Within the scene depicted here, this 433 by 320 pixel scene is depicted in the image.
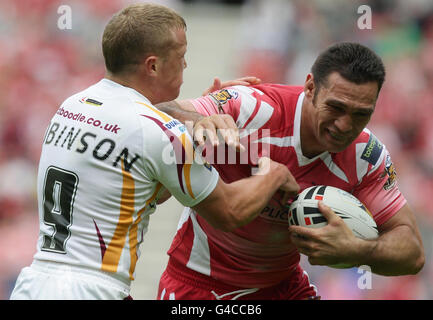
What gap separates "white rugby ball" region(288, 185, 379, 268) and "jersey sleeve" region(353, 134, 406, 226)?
0.19 meters

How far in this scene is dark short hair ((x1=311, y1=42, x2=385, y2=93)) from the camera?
405 centimetres

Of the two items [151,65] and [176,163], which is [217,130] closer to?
[176,163]

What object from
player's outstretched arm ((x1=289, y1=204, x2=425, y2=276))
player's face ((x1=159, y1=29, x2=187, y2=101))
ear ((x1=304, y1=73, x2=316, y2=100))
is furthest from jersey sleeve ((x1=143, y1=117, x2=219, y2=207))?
ear ((x1=304, y1=73, x2=316, y2=100))

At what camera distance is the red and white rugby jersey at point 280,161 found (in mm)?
4258

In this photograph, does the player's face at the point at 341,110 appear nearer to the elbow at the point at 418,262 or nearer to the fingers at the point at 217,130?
the fingers at the point at 217,130

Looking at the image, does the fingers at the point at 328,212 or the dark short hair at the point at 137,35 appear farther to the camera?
the fingers at the point at 328,212

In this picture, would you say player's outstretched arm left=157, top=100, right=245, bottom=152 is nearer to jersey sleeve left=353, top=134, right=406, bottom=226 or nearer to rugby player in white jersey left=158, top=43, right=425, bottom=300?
rugby player in white jersey left=158, top=43, right=425, bottom=300

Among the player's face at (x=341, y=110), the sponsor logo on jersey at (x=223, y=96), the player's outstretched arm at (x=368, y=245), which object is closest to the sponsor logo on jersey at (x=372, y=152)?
the player's face at (x=341, y=110)

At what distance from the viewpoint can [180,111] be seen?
4094 millimetres

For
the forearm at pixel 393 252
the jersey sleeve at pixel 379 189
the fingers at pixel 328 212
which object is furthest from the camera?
the jersey sleeve at pixel 379 189

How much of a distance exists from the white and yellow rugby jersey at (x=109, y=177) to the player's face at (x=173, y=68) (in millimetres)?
221
